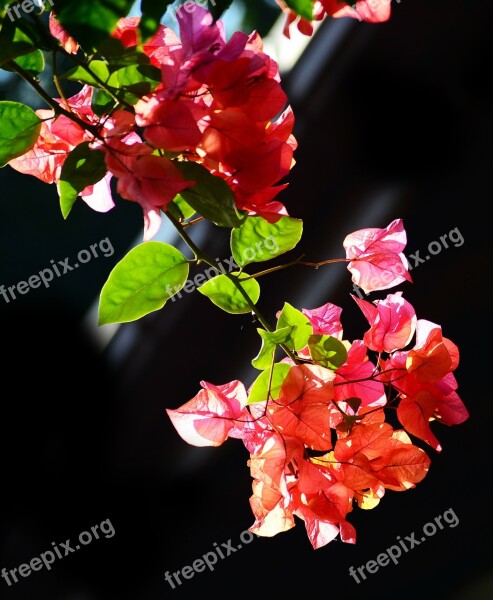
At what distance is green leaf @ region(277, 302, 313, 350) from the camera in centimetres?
56

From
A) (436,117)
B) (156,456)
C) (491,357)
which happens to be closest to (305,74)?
(436,117)

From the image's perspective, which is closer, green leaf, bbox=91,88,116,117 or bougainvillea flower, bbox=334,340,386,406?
green leaf, bbox=91,88,116,117

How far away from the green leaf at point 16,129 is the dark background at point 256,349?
1.15m

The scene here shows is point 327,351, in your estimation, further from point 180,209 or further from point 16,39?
point 16,39

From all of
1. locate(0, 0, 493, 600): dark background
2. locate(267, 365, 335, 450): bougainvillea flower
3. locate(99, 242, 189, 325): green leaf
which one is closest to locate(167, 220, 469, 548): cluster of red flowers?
locate(267, 365, 335, 450): bougainvillea flower

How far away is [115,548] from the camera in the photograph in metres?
1.91

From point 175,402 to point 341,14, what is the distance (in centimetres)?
146

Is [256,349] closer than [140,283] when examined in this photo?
No

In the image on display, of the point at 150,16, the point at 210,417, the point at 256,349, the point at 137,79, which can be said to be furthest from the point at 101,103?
the point at 256,349

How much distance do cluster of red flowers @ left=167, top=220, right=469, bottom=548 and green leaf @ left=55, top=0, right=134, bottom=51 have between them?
264 mm

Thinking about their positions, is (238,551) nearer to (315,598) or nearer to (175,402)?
(315,598)

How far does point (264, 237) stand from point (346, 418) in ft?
0.48

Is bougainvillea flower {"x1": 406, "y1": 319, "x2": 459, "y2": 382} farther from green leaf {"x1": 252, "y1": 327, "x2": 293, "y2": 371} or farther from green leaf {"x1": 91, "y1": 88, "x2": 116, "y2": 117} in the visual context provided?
green leaf {"x1": 91, "y1": 88, "x2": 116, "y2": 117}

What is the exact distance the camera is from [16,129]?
466mm
